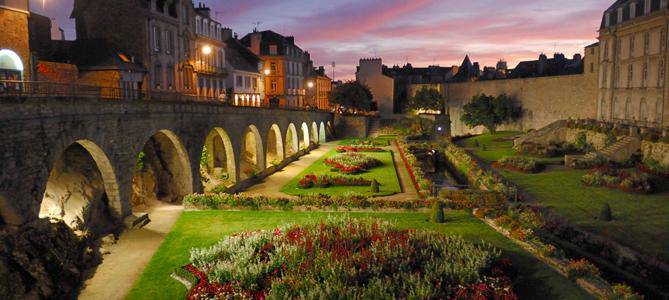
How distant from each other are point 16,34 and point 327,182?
65.6ft

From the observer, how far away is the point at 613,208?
87.8 feet

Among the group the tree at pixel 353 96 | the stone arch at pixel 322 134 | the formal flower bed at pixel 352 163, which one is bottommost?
the formal flower bed at pixel 352 163

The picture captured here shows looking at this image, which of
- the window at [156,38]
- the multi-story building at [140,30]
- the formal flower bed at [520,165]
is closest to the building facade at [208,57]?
the multi-story building at [140,30]

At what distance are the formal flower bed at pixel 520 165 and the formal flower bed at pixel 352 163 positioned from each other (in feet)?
34.3

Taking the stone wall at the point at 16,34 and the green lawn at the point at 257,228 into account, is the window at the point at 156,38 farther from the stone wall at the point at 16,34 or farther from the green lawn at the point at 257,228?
the green lawn at the point at 257,228

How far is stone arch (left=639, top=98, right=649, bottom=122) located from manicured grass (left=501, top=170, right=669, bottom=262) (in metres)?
16.5

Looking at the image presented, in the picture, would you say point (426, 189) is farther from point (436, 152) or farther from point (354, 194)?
point (436, 152)

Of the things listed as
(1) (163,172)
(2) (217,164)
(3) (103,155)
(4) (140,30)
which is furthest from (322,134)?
(3) (103,155)

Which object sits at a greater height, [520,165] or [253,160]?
[520,165]

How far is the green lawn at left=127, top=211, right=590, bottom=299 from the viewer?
15.6 meters

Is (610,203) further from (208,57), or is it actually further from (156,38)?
(208,57)

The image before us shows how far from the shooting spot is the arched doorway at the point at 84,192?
20.3 metres

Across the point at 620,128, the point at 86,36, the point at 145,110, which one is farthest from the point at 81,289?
the point at 620,128

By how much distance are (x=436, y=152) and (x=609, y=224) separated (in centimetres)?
3251
